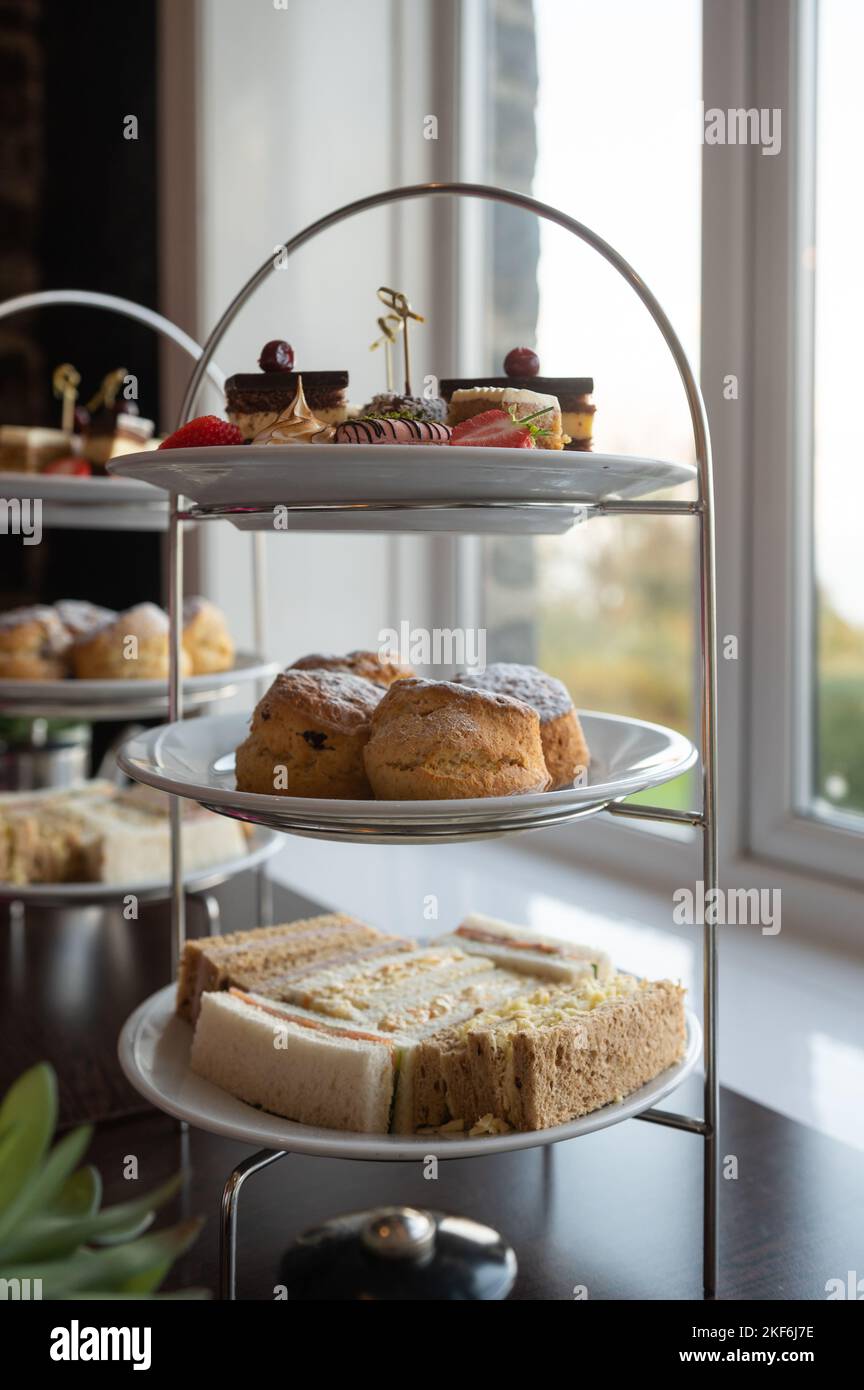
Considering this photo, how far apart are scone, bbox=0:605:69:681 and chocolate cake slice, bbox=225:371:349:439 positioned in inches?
28.7

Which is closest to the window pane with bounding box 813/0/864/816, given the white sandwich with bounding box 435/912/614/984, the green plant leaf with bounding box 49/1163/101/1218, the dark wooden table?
the dark wooden table

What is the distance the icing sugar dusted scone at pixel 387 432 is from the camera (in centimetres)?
75

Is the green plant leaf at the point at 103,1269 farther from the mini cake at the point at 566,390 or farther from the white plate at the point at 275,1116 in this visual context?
the mini cake at the point at 566,390

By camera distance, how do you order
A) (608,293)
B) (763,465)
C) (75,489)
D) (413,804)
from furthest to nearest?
1. (608,293)
2. (763,465)
3. (75,489)
4. (413,804)

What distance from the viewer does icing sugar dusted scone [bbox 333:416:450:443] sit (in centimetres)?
75

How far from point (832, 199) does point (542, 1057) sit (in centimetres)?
120

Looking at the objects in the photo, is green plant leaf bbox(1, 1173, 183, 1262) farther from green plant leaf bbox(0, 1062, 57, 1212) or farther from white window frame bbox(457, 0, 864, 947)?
white window frame bbox(457, 0, 864, 947)

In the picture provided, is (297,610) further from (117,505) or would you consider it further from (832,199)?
(832,199)

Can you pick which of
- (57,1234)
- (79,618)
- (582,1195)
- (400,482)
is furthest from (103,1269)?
(79,618)

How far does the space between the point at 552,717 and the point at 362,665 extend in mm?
191

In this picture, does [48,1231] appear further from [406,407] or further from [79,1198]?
[406,407]

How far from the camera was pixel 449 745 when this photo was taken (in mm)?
797

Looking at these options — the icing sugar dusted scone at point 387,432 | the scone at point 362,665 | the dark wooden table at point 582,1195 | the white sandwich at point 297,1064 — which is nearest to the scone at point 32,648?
the dark wooden table at point 582,1195

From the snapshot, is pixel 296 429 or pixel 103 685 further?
pixel 103 685
